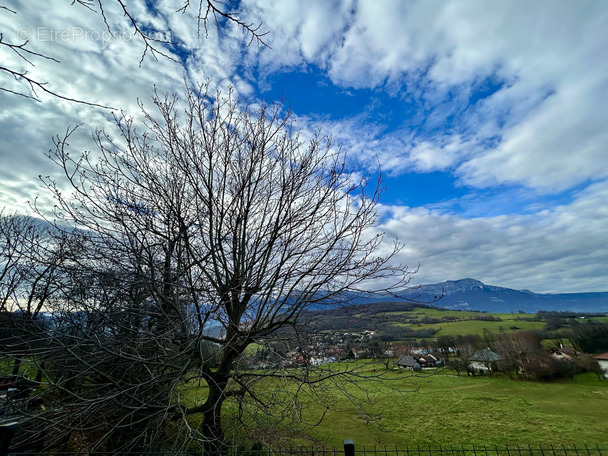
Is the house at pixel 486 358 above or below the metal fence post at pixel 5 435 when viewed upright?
below

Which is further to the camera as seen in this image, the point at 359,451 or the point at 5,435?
the point at 359,451

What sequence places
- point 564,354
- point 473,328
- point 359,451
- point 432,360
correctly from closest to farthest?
point 359,451
point 564,354
point 432,360
point 473,328

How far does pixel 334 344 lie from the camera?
184 inches

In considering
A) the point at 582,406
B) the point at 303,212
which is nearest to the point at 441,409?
the point at 582,406

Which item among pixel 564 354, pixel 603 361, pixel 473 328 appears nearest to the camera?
pixel 603 361

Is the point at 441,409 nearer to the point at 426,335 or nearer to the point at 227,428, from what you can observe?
the point at 227,428

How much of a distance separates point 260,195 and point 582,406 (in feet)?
78.2

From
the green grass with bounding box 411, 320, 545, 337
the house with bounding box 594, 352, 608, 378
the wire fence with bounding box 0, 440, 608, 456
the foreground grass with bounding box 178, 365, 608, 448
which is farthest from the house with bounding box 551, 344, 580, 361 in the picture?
the wire fence with bounding box 0, 440, 608, 456

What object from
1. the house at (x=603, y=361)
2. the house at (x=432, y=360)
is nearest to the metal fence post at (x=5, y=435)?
the house at (x=432, y=360)

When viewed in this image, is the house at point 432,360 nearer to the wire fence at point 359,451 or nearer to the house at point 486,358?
the house at point 486,358

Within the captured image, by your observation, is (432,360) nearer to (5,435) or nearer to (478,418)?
(478,418)

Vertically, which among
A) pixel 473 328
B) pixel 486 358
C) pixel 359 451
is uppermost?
pixel 359 451

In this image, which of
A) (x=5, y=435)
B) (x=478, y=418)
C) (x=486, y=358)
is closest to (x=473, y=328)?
(x=486, y=358)

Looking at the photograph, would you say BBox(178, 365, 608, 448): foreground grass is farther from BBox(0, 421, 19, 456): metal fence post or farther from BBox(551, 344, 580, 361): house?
BBox(551, 344, 580, 361): house
